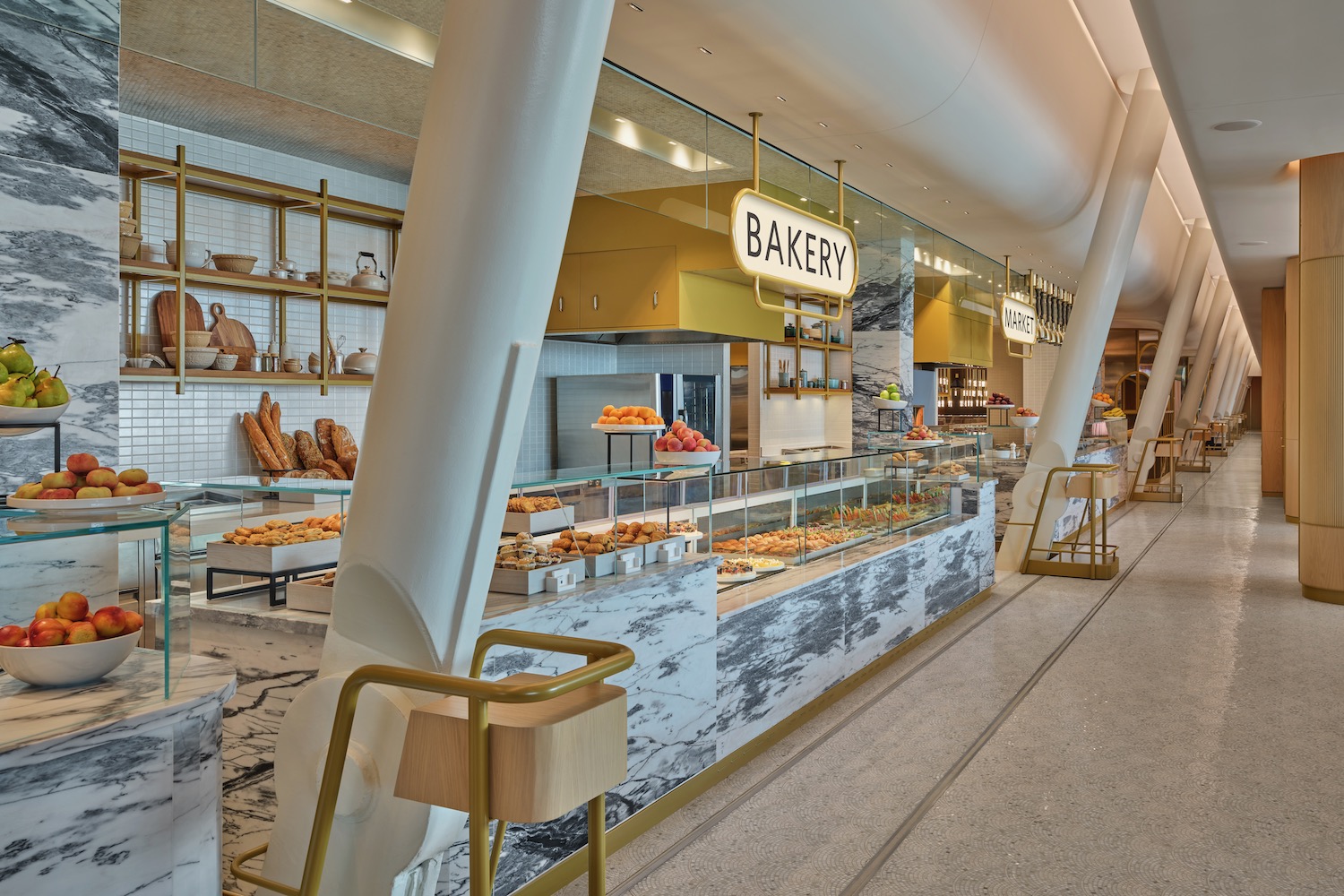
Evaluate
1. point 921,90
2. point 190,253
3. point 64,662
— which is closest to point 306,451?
point 190,253

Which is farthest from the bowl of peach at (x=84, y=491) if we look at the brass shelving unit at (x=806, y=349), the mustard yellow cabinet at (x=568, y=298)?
the brass shelving unit at (x=806, y=349)

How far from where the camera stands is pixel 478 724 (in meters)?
1.78

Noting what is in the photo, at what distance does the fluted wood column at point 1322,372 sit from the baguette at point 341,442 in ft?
21.8

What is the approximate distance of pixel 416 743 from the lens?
1.92 meters

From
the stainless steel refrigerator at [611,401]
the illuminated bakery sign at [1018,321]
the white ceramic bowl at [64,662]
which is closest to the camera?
the white ceramic bowl at [64,662]

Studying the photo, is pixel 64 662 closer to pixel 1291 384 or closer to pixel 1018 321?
pixel 1018 321

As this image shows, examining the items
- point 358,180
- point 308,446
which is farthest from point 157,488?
point 358,180

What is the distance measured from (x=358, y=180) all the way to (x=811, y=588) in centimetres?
426

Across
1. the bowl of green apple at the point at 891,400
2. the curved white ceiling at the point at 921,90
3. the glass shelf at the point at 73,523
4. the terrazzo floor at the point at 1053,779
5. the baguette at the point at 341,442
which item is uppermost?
the curved white ceiling at the point at 921,90

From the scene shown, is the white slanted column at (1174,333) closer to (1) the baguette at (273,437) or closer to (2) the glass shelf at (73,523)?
(1) the baguette at (273,437)

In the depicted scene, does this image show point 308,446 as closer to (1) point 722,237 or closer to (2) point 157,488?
(1) point 722,237

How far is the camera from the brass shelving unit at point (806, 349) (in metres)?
9.78

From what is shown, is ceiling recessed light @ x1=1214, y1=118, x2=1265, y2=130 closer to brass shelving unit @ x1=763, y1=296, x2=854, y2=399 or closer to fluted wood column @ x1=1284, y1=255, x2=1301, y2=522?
brass shelving unit @ x1=763, y1=296, x2=854, y2=399

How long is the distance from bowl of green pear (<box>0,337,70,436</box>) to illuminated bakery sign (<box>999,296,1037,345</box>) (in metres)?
9.55
